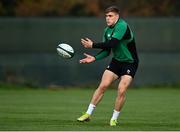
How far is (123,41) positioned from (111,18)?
0.50 meters

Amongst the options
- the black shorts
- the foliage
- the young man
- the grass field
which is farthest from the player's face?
the foliage

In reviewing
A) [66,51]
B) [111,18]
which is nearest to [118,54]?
[111,18]

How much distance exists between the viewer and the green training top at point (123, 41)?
15.3 metres

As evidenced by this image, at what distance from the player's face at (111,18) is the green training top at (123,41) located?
7cm

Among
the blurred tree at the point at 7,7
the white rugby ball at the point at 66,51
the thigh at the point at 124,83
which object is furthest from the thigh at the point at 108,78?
the blurred tree at the point at 7,7

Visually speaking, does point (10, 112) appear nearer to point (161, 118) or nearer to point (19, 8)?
point (161, 118)

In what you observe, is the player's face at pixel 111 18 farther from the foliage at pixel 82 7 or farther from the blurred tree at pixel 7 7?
the blurred tree at pixel 7 7

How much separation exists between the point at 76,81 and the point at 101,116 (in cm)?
1455

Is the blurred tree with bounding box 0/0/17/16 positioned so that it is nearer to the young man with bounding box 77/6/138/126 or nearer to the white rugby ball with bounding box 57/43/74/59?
the white rugby ball with bounding box 57/43/74/59

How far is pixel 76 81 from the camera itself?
3256 cm

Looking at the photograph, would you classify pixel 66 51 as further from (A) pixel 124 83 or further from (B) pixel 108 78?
(A) pixel 124 83

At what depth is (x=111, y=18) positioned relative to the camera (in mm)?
15398

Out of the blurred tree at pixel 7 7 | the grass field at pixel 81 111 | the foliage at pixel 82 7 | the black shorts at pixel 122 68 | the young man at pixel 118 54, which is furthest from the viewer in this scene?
the foliage at pixel 82 7

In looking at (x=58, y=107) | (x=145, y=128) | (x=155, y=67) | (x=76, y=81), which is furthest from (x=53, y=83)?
(x=145, y=128)
